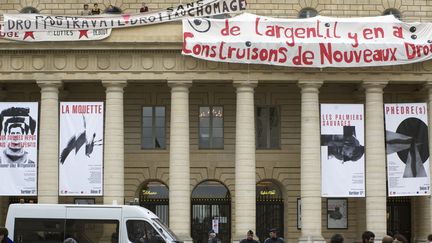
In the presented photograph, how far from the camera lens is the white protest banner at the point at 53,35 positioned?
46562 millimetres

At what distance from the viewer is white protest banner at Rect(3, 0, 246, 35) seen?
46219 mm

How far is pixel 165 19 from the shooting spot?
46.9 metres

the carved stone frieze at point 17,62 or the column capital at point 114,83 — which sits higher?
the carved stone frieze at point 17,62

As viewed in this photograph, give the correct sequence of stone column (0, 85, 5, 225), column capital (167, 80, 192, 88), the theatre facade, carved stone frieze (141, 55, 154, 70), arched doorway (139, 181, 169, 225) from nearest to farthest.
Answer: the theatre facade
column capital (167, 80, 192, 88)
carved stone frieze (141, 55, 154, 70)
stone column (0, 85, 5, 225)
arched doorway (139, 181, 169, 225)

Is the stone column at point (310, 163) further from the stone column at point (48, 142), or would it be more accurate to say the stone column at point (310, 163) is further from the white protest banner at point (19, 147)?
the white protest banner at point (19, 147)

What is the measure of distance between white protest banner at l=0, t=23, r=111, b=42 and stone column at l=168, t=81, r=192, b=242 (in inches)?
185

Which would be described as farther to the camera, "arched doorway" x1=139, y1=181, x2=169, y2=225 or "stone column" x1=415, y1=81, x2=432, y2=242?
"arched doorway" x1=139, y1=181, x2=169, y2=225

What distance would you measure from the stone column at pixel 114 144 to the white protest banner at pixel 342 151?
33.3ft

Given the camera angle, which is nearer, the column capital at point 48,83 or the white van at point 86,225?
the white van at point 86,225

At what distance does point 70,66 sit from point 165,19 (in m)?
5.41

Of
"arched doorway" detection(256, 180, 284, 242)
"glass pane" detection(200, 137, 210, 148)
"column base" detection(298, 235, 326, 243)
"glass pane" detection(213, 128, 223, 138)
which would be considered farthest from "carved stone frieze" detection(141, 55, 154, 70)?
"column base" detection(298, 235, 326, 243)

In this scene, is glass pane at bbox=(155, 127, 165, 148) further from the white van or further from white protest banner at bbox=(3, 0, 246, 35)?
the white van

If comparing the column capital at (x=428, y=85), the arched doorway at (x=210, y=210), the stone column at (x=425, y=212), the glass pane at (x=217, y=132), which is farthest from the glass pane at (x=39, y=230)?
the column capital at (x=428, y=85)

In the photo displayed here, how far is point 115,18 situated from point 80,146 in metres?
6.66
